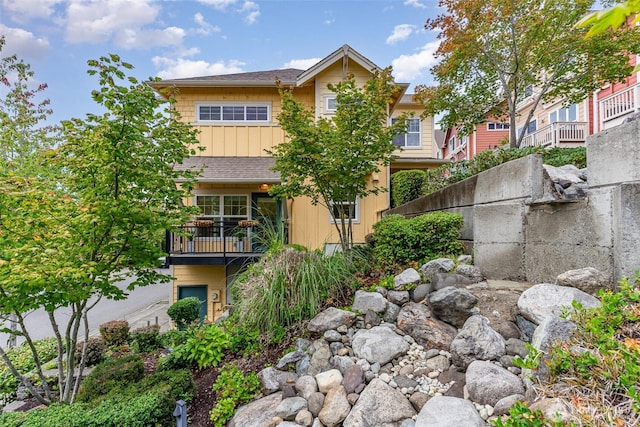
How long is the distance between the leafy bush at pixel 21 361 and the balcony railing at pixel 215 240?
309 cm

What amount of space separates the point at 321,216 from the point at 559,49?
752 centimetres

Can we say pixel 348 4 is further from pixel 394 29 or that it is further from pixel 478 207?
pixel 478 207

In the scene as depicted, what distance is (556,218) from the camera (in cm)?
326

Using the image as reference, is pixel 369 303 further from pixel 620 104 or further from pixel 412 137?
pixel 620 104

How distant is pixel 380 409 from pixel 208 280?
8.09 m

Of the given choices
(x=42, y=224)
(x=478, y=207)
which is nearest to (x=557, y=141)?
(x=478, y=207)

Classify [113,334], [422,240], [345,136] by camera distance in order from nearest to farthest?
1. [422,240]
2. [345,136]
3. [113,334]

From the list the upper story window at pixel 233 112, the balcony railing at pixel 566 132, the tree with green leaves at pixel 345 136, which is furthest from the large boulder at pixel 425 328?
the balcony railing at pixel 566 132

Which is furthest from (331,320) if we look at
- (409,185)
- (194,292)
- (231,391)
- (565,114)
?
(565,114)

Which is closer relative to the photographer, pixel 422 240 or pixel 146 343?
pixel 422 240

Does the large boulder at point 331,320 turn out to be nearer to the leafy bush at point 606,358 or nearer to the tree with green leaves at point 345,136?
the tree with green leaves at point 345,136

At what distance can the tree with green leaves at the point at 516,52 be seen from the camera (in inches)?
286

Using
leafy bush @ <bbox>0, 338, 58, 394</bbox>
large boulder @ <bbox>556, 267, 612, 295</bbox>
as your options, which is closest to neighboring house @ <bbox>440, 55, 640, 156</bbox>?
large boulder @ <bbox>556, 267, 612, 295</bbox>

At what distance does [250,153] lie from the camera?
9.96 meters
